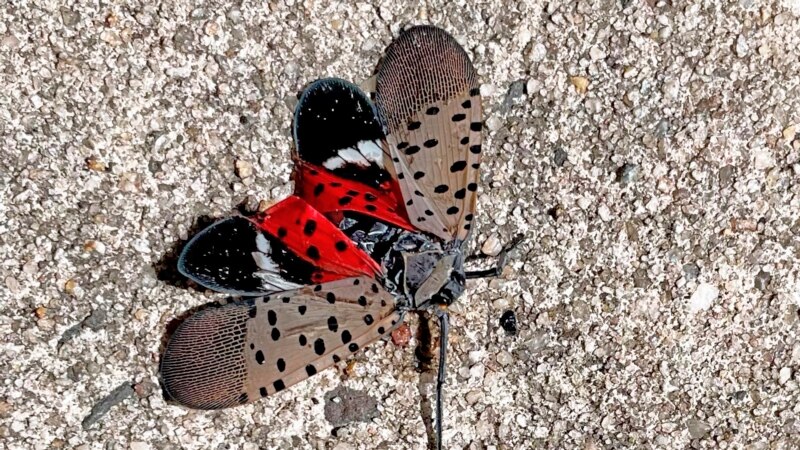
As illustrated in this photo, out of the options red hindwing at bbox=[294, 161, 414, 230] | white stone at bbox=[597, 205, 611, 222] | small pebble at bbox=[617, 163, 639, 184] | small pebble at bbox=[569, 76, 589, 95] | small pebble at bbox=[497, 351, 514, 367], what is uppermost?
small pebble at bbox=[569, 76, 589, 95]

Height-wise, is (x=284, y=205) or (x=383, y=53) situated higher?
(x=383, y=53)

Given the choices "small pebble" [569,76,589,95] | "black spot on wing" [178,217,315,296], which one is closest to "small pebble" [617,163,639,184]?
"small pebble" [569,76,589,95]

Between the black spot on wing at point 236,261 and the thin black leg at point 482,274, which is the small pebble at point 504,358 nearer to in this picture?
the thin black leg at point 482,274

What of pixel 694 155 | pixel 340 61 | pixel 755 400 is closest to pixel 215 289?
pixel 340 61

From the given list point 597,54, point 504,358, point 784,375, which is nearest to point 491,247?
point 504,358

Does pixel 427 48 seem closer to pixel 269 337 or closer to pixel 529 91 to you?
pixel 529 91

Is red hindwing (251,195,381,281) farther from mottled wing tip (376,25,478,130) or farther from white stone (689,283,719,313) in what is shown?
white stone (689,283,719,313)
